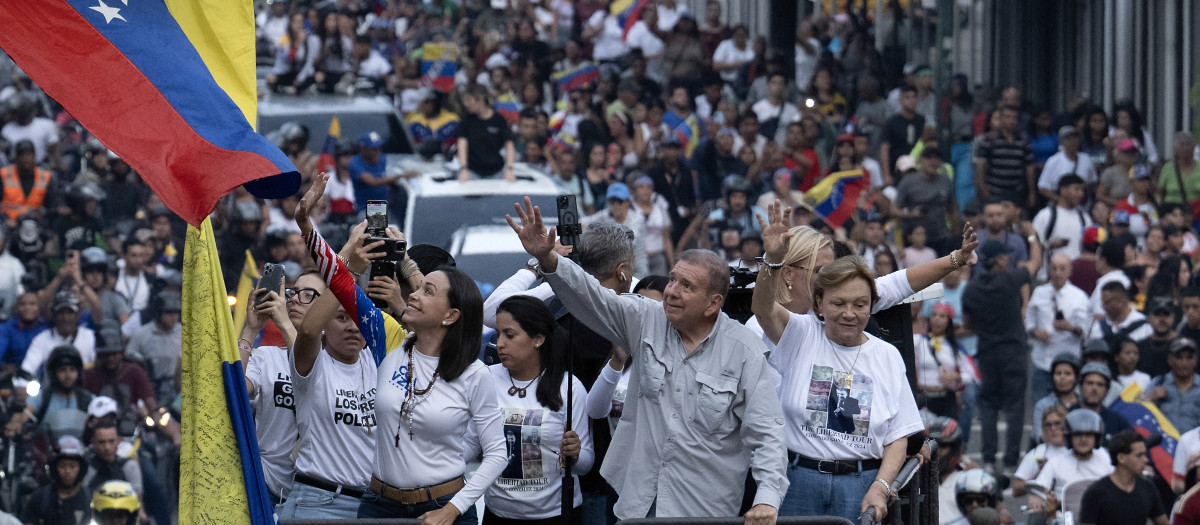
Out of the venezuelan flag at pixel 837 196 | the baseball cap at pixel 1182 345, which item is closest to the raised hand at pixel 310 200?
the baseball cap at pixel 1182 345

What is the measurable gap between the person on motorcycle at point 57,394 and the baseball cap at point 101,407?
1.06 ft

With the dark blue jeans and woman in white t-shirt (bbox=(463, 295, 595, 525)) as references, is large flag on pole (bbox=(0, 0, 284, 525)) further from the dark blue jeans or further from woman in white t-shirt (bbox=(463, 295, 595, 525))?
woman in white t-shirt (bbox=(463, 295, 595, 525))

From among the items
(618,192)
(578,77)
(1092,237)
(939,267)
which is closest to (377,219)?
(939,267)

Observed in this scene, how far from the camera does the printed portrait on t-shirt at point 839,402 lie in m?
6.39

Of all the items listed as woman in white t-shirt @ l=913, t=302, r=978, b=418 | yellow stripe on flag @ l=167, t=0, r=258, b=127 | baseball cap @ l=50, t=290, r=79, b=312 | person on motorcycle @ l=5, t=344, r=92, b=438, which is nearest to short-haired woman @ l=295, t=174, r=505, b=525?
yellow stripe on flag @ l=167, t=0, r=258, b=127

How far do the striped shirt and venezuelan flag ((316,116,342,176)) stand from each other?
22.1ft

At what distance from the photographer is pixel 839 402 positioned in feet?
21.0

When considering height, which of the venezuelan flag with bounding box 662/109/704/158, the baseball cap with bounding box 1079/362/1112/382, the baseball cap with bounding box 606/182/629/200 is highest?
the venezuelan flag with bounding box 662/109/704/158

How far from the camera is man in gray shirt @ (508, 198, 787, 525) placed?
6004 mm

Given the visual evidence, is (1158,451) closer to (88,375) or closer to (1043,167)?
(1043,167)

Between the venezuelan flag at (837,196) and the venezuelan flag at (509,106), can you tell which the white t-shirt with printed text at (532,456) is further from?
the venezuelan flag at (509,106)

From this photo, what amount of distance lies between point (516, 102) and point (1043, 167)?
23.2 ft

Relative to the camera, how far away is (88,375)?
13.2m

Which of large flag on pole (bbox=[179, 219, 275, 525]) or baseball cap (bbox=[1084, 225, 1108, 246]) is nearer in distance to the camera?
large flag on pole (bbox=[179, 219, 275, 525])
